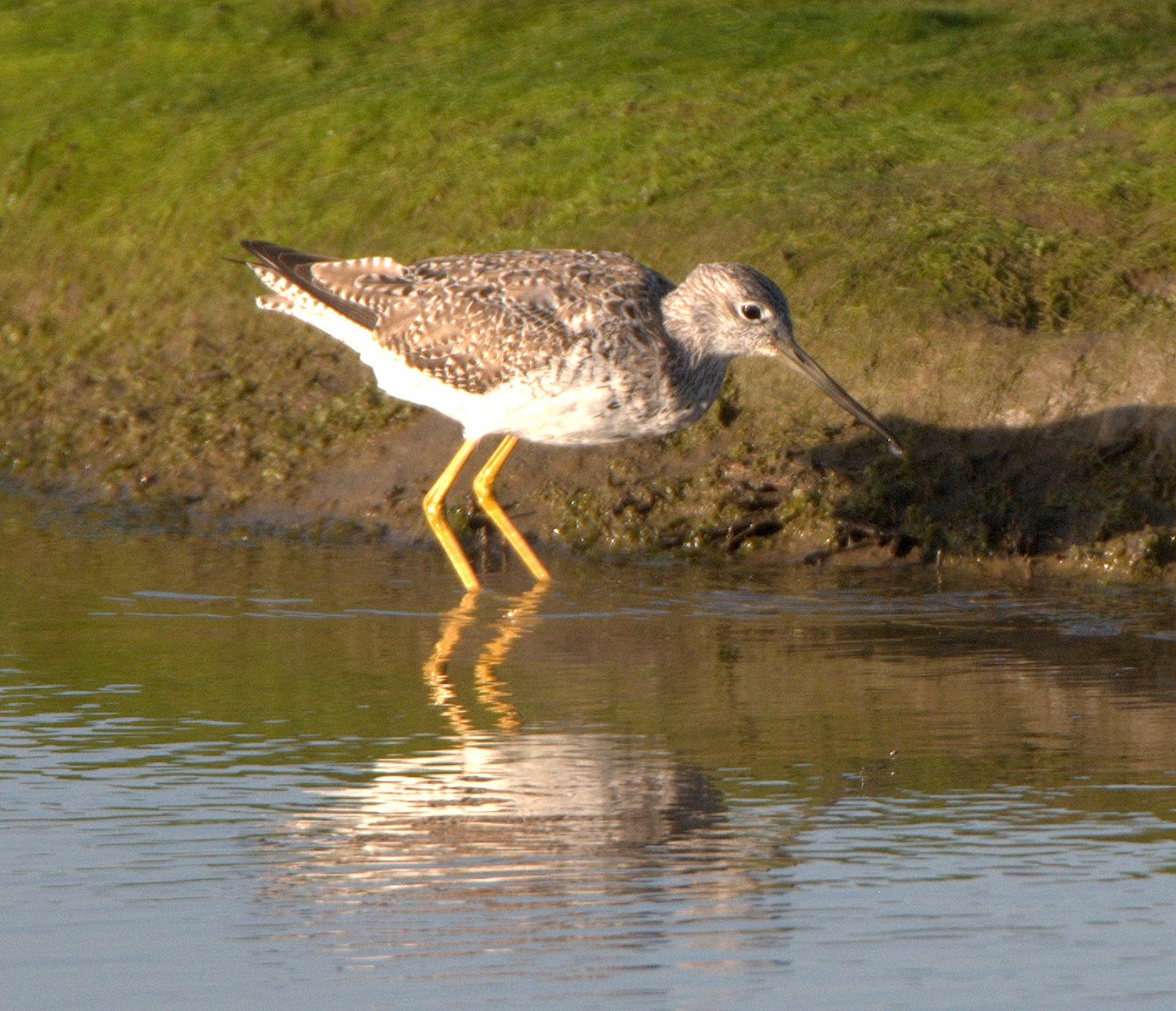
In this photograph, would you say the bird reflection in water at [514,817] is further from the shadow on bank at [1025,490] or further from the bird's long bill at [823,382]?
the shadow on bank at [1025,490]

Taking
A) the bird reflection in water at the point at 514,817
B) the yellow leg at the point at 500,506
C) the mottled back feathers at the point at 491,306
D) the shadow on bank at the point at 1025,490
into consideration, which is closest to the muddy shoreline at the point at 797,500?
the shadow on bank at the point at 1025,490

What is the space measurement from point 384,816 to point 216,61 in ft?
40.6

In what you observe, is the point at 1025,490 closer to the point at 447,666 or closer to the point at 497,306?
the point at 497,306

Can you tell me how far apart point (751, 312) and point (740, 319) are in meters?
0.07

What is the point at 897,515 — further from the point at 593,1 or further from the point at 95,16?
the point at 95,16

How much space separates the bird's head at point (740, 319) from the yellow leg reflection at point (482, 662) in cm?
155

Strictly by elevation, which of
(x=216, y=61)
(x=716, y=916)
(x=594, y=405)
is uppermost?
(x=216, y=61)

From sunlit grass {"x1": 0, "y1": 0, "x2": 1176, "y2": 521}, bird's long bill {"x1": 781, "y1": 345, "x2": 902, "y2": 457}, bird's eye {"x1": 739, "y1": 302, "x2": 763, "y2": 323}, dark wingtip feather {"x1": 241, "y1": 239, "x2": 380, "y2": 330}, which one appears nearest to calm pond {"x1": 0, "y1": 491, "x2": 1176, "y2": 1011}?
bird's long bill {"x1": 781, "y1": 345, "x2": 902, "y2": 457}

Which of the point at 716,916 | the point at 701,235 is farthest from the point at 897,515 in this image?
the point at 716,916

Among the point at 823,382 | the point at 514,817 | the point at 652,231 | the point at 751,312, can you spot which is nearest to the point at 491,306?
the point at 751,312

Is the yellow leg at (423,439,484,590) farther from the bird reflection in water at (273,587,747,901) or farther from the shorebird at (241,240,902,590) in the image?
the bird reflection in water at (273,587,747,901)

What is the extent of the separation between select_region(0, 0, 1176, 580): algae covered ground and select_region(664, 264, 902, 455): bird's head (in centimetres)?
78

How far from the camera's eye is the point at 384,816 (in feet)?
21.1

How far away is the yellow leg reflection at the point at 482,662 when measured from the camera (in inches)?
305
